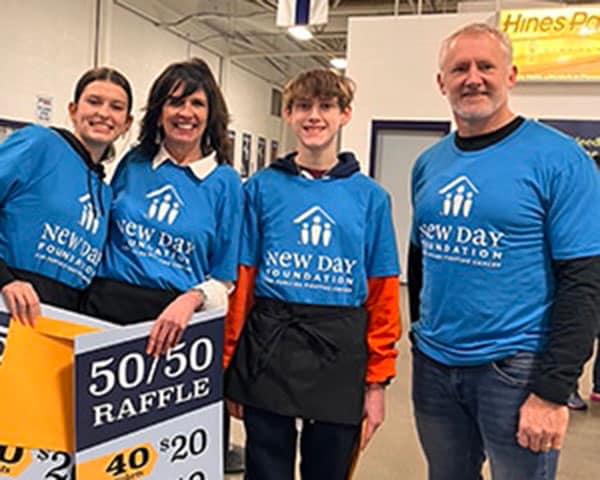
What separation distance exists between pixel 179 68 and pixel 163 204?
0.35 meters

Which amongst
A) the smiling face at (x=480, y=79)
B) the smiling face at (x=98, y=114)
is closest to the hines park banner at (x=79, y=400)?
the smiling face at (x=98, y=114)

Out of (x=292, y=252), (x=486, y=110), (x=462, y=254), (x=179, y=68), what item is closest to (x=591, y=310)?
(x=462, y=254)

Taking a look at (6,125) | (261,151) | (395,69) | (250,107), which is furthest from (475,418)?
(261,151)

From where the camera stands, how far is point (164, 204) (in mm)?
1543

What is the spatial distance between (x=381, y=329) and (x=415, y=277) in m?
0.21

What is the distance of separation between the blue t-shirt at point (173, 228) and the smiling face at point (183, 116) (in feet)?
0.25

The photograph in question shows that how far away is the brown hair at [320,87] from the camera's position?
1.59 m

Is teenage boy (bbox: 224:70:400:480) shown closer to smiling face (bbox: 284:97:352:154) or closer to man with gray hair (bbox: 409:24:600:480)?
smiling face (bbox: 284:97:352:154)

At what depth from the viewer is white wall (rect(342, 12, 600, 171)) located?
6.47 m

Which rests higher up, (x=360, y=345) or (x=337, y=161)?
(x=337, y=161)

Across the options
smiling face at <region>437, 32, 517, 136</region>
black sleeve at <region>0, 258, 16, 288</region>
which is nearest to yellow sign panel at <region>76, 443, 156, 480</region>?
black sleeve at <region>0, 258, 16, 288</region>

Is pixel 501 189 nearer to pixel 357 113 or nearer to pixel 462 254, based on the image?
pixel 462 254

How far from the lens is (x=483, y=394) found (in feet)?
4.55

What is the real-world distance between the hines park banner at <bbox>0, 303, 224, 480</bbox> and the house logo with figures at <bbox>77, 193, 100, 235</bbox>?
0.28 meters
